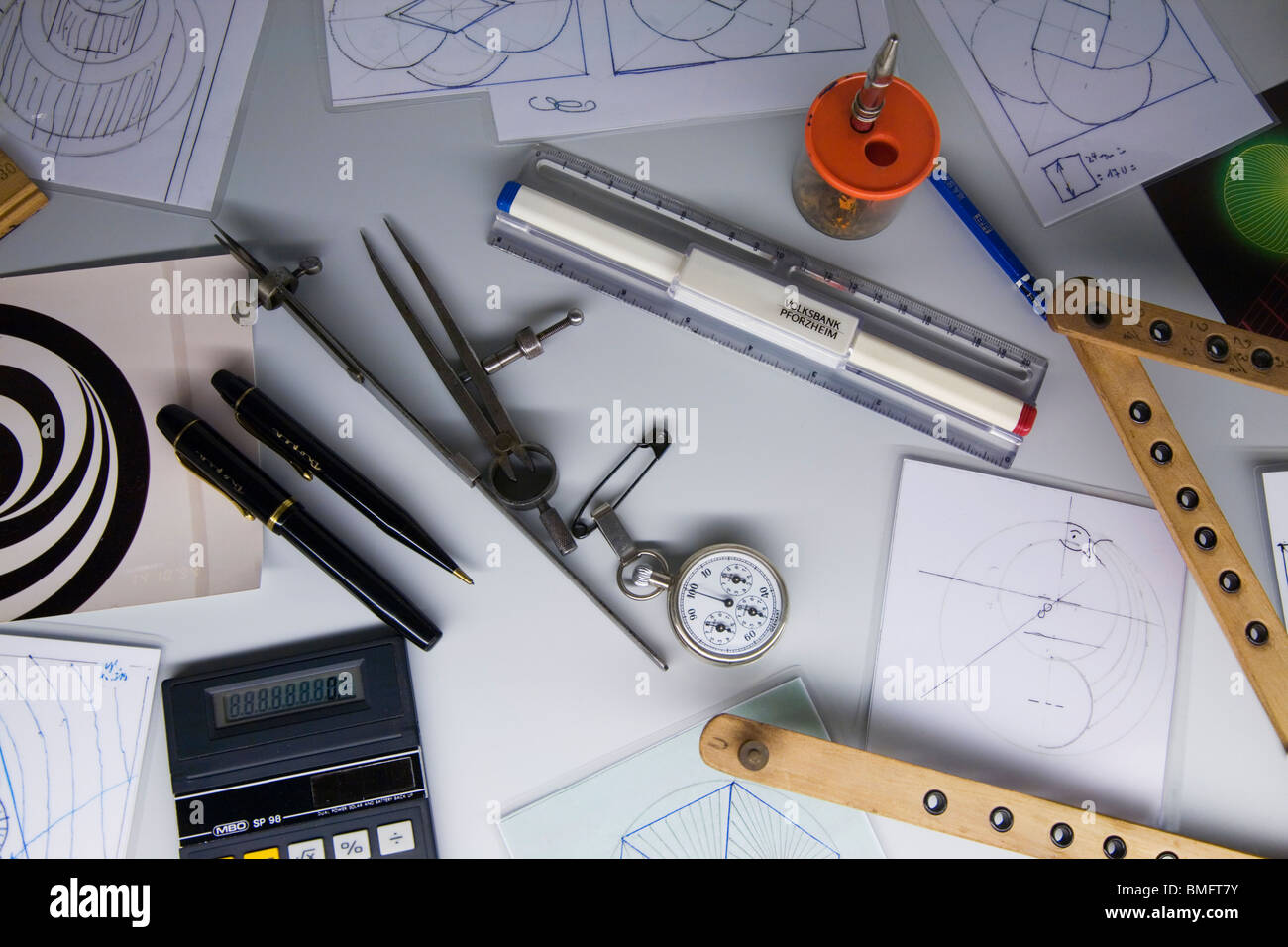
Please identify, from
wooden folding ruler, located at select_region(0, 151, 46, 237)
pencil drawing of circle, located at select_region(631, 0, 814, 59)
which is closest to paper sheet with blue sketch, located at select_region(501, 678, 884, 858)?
pencil drawing of circle, located at select_region(631, 0, 814, 59)

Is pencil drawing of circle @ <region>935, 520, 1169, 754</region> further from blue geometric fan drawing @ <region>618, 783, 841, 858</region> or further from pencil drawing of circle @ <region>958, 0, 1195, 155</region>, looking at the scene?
pencil drawing of circle @ <region>958, 0, 1195, 155</region>

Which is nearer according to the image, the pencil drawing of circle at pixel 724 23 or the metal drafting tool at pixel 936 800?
the metal drafting tool at pixel 936 800

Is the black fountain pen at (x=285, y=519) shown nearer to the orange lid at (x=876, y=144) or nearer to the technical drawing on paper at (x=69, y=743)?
the technical drawing on paper at (x=69, y=743)

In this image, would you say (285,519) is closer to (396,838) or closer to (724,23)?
(396,838)

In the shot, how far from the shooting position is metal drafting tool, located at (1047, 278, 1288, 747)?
3.28 ft

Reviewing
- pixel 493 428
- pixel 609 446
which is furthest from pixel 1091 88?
pixel 493 428

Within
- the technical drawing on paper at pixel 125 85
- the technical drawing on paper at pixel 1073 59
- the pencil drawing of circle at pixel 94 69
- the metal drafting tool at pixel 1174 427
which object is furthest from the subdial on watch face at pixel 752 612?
the pencil drawing of circle at pixel 94 69

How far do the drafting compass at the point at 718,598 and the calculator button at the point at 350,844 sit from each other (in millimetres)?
466

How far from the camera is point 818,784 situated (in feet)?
3.34

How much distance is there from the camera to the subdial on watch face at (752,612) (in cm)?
107

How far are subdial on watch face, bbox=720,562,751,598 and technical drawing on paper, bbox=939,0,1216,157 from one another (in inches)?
26.5

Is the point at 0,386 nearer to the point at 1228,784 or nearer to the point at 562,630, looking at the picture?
the point at 562,630
